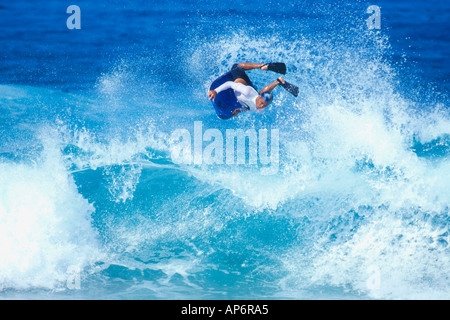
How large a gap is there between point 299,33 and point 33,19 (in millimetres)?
5278

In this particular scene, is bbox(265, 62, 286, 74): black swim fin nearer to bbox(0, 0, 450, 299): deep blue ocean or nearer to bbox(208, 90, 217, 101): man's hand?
bbox(208, 90, 217, 101): man's hand

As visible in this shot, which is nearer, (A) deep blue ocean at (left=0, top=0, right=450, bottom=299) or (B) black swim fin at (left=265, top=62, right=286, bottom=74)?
(B) black swim fin at (left=265, top=62, right=286, bottom=74)

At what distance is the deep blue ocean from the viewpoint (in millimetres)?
5090

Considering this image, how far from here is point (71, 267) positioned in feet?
17.0

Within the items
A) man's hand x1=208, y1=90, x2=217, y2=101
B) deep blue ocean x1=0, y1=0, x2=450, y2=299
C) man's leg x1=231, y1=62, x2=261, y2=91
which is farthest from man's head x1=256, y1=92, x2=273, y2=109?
deep blue ocean x1=0, y1=0, x2=450, y2=299

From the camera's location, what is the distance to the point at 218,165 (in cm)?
680

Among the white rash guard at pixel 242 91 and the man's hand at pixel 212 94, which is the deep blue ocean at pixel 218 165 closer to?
the white rash guard at pixel 242 91

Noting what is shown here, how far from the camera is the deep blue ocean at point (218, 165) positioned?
5090mm

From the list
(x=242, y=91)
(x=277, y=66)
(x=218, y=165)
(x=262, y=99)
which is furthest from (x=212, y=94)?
(x=218, y=165)

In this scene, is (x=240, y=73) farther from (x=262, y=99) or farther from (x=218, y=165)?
(x=218, y=165)

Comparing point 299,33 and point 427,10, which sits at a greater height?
point 427,10
